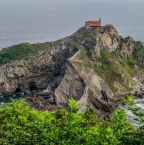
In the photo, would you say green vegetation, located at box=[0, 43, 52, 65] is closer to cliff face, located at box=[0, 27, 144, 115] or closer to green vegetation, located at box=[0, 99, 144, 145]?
cliff face, located at box=[0, 27, 144, 115]

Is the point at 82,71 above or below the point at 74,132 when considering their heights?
below

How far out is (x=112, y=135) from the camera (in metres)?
17.3

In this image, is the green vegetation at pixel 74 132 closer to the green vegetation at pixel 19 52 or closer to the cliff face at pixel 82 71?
the cliff face at pixel 82 71

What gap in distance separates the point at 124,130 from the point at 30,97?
83.9 metres

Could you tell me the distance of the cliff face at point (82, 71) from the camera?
9856cm

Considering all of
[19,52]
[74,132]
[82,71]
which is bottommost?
[19,52]

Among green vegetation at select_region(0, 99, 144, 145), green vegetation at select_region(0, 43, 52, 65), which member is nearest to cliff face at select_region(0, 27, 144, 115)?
green vegetation at select_region(0, 43, 52, 65)

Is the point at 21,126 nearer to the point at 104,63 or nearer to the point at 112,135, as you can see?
the point at 112,135

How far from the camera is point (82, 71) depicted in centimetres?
10362

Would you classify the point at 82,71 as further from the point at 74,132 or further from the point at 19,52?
the point at 74,132

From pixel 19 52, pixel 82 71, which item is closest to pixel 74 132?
pixel 82 71

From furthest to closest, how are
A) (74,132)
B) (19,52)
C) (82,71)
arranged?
(19,52)
(82,71)
(74,132)

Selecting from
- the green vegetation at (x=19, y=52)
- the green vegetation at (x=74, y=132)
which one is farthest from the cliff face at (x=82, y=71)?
the green vegetation at (x=74, y=132)

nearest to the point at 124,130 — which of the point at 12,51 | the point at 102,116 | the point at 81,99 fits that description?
the point at 102,116
